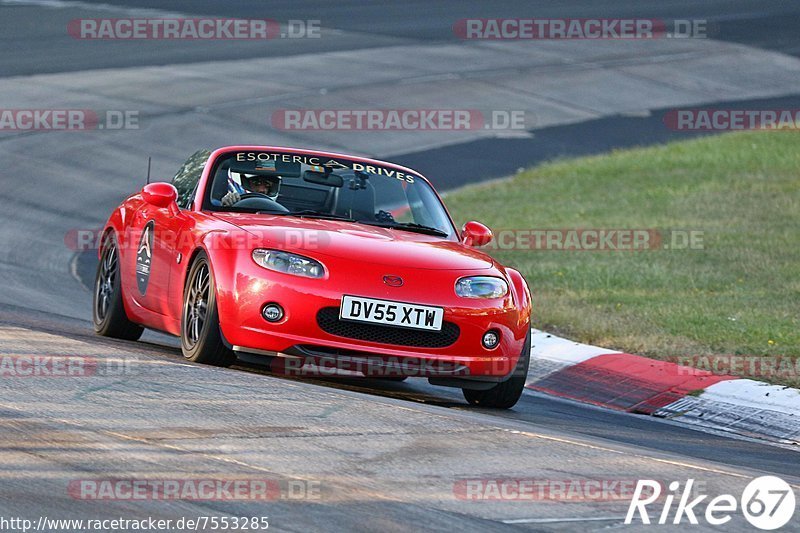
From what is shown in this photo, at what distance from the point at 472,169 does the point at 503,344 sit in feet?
43.9

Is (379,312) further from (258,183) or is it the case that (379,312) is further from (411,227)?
(258,183)

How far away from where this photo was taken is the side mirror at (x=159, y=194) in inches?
369

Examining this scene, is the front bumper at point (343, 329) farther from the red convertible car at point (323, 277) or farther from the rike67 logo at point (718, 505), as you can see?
the rike67 logo at point (718, 505)

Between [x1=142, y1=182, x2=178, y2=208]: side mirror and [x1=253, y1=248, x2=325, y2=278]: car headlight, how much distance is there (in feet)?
4.21

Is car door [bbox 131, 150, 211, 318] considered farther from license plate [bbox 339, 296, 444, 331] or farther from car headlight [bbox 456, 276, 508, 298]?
car headlight [bbox 456, 276, 508, 298]

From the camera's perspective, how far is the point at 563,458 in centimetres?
674

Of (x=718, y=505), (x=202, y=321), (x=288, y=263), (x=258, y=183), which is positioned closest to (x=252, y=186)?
(x=258, y=183)

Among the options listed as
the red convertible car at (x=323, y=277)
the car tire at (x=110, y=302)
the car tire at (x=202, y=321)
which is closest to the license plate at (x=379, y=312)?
the red convertible car at (x=323, y=277)

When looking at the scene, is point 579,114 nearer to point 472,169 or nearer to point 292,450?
point 472,169

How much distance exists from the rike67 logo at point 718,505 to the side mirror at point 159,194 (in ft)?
13.4

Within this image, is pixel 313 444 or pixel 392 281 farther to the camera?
pixel 392 281

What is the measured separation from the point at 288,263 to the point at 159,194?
145 cm

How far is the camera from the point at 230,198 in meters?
9.39

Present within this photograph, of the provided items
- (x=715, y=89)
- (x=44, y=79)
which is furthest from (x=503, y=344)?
(x=715, y=89)
